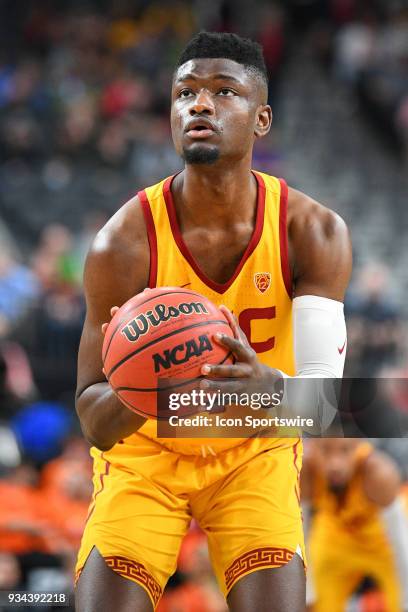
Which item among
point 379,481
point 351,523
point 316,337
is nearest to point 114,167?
point 351,523

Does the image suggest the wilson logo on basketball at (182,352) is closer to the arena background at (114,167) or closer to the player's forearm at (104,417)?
the player's forearm at (104,417)

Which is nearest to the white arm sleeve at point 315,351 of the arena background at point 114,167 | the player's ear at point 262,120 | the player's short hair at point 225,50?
the player's ear at point 262,120

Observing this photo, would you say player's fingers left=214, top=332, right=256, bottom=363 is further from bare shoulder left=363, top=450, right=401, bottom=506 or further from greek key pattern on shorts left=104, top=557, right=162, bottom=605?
bare shoulder left=363, top=450, right=401, bottom=506

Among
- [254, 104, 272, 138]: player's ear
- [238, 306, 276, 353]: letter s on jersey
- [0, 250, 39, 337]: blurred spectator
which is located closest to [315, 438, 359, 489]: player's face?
[238, 306, 276, 353]: letter s on jersey

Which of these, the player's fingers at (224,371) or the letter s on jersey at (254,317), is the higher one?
the letter s on jersey at (254,317)

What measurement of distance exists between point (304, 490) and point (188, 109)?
3342mm

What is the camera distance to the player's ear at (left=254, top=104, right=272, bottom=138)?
4117 millimetres

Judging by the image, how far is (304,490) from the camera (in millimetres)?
6645

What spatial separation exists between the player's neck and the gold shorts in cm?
85

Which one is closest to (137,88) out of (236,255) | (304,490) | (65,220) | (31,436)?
(65,220)

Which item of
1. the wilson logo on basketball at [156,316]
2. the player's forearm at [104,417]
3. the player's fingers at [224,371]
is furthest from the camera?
the player's forearm at [104,417]

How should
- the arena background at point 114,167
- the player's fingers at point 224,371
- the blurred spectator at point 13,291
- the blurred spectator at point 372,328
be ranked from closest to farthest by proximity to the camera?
the player's fingers at point 224,371 → the arena background at point 114,167 → the blurred spectator at point 13,291 → the blurred spectator at point 372,328

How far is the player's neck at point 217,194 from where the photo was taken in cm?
405

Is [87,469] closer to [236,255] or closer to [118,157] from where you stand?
[236,255]
